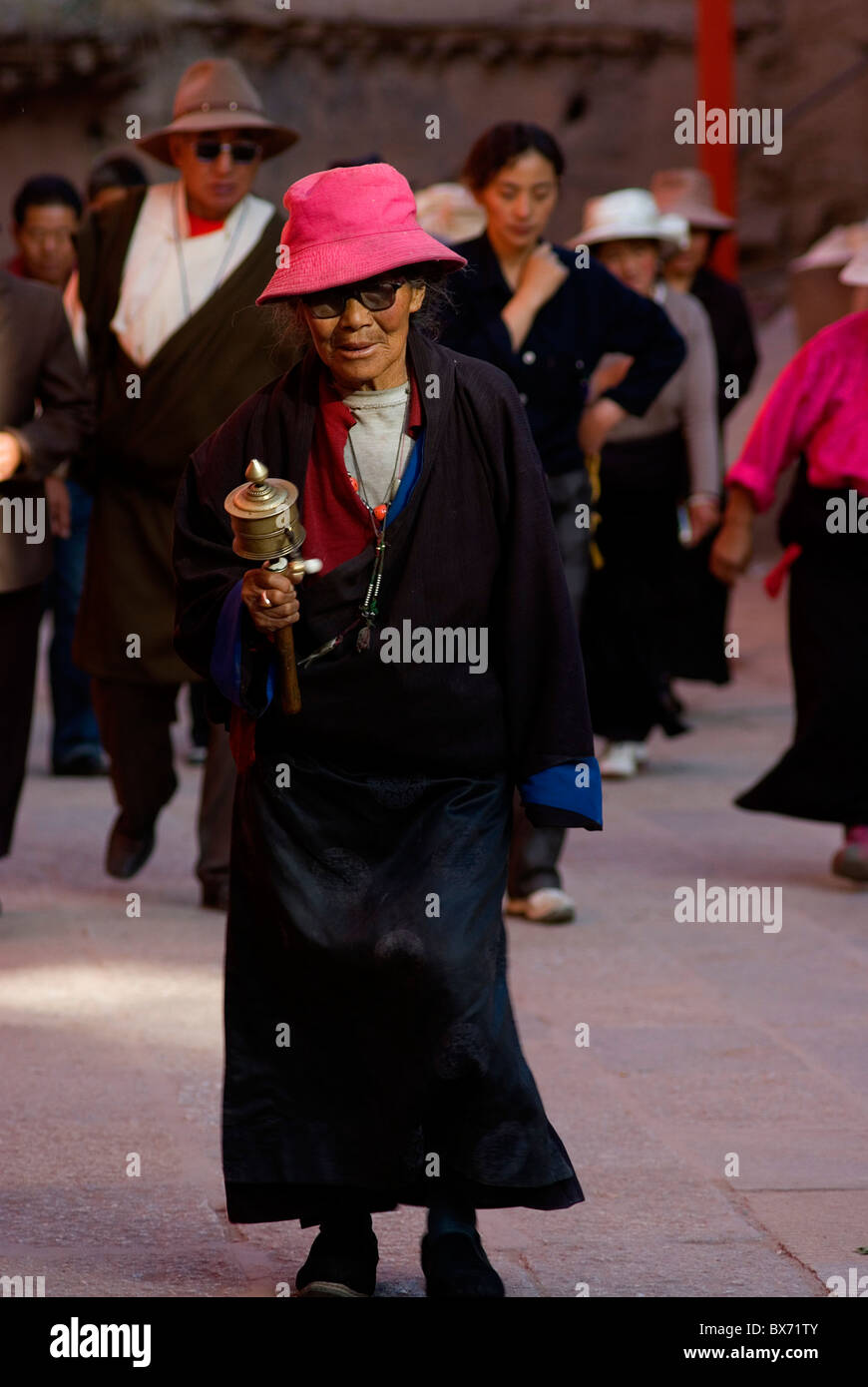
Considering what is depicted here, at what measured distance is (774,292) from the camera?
19.3 metres

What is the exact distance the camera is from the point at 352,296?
3549 millimetres

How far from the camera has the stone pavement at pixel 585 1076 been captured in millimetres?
3898

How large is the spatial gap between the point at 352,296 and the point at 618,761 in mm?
5251

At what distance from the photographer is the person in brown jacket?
6.26m

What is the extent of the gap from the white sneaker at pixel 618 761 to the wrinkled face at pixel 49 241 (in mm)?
2606

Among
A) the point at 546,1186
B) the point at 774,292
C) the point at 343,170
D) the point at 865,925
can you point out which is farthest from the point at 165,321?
the point at 774,292

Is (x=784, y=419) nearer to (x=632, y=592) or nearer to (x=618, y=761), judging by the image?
(x=632, y=592)

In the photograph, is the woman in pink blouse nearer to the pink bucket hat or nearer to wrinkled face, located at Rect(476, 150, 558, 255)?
wrinkled face, located at Rect(476, 150, 558, 255)

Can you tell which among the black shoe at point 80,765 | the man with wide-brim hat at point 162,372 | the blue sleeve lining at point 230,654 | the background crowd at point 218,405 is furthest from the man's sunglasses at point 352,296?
the black shoe at point 80,765

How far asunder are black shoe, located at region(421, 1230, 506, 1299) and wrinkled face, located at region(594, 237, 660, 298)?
504 centimetres

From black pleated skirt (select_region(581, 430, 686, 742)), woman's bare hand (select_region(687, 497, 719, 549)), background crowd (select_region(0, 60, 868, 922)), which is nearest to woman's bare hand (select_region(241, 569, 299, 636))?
background crowd (select_region(0, 60, 868, 922))

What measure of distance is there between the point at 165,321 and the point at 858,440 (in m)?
1.87

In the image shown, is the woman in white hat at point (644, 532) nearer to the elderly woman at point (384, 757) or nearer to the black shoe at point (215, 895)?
the black shoe at point (215, 895)

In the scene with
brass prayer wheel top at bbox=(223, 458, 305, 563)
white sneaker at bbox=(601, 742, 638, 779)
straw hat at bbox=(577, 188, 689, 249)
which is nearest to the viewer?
brass prayer wheel top at bbox=(223, 458, 305, 563)
